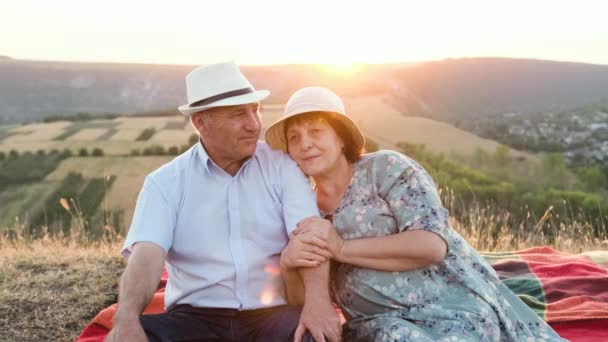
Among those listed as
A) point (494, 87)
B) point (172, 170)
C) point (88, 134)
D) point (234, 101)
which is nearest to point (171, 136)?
point (88, 134)

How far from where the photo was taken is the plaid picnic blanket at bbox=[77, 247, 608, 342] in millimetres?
3848

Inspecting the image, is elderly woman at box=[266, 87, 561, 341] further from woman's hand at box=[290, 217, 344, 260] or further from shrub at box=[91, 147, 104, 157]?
shrub at box=[91, 147, 104, 157]

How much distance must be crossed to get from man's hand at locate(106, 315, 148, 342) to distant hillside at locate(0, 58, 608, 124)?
3437 cm

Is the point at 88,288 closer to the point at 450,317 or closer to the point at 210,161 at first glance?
the point at 210,161

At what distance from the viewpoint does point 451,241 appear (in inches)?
114

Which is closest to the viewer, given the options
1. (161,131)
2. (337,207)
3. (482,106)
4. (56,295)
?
(337,207)

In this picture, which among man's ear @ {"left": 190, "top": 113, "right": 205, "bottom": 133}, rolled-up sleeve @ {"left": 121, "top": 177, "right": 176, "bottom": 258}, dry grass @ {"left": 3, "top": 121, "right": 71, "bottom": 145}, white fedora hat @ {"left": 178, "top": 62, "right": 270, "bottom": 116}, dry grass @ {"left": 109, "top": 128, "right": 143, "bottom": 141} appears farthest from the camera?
dry grass @ {"left": 3, "top": 121, "right": 71, "bottom": 145}

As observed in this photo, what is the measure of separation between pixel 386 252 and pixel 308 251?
0.37 meters

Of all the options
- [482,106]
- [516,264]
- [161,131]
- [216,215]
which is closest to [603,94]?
[482,106]

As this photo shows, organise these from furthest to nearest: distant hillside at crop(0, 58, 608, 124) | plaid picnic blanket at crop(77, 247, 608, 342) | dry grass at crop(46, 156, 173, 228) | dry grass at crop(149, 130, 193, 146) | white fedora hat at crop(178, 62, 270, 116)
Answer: distant hillside at crop(0, 58, 608, 124), dry grass at crop(149, 130, 193, 146), dry grass at crop(46, 156, 173, 228), plaid picnic blanket at crop(77, 247, 608, 342), white fedora hat at crop(178, 62, 270, 116)

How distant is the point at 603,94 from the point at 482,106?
27.5 feet

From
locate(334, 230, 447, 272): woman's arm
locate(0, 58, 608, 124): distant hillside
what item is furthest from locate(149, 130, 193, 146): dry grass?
locate(334, 230, 447, 272): woman's arm

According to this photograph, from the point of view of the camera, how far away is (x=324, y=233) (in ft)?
9.39

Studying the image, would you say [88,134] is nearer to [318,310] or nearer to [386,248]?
[318,310]
